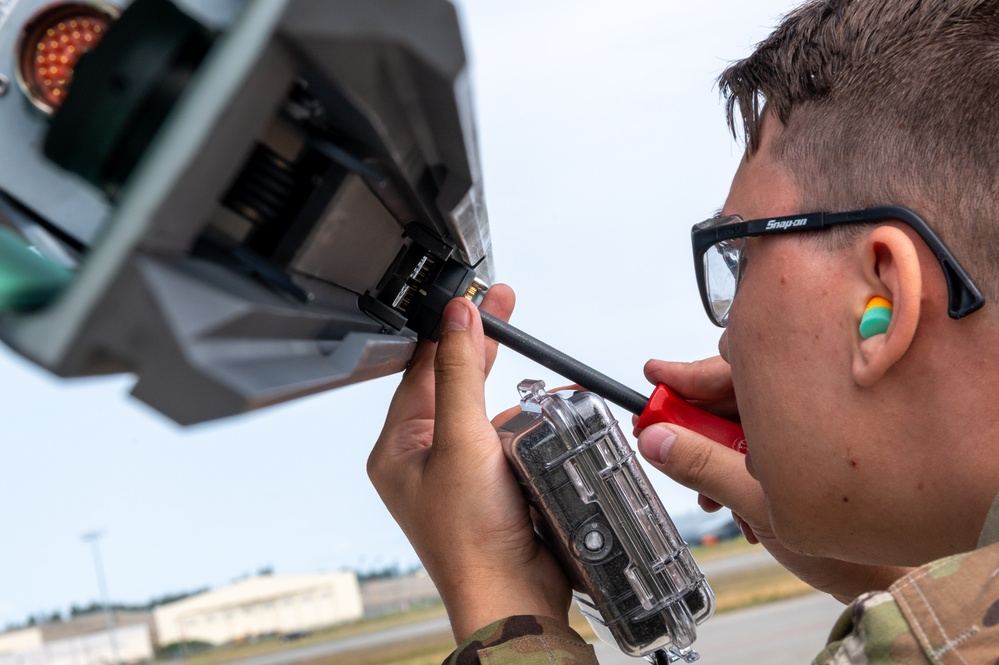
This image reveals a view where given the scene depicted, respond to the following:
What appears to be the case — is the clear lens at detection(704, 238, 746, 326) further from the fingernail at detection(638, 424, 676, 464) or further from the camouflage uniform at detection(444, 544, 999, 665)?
the camouflage uniform at detection(444, 544, 999, 665)

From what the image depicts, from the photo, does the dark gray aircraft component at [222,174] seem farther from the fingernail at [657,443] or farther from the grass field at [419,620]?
the grass field at [419,620]

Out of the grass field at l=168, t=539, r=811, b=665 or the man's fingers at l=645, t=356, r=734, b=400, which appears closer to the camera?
the man's fingers at l=645, t=356, r=734, b=400

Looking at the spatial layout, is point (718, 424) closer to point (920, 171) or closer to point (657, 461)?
point (657, 461)

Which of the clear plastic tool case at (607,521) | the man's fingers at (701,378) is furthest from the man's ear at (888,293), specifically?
the man's fingers at (701,378)

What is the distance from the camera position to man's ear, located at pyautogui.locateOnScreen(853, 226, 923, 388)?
81cm

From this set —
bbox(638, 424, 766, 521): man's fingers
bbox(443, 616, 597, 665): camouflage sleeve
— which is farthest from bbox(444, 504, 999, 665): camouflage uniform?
bbox(638, 424, 766, 521): man's fingers

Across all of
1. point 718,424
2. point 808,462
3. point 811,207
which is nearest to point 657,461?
point 718,424

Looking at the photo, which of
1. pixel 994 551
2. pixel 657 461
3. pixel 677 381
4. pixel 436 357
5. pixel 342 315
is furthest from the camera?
pixel 677 381

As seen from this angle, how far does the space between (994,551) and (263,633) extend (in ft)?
27.6

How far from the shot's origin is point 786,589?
350 inches

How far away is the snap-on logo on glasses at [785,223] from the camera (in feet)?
3.13

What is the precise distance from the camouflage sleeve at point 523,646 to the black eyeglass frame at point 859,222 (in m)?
0.50

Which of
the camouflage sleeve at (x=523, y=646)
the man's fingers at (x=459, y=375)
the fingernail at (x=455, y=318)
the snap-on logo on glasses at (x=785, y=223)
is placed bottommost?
the camouflage sleeve at (x=523, y=646)

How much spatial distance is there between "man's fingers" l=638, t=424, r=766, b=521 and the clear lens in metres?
0.17
